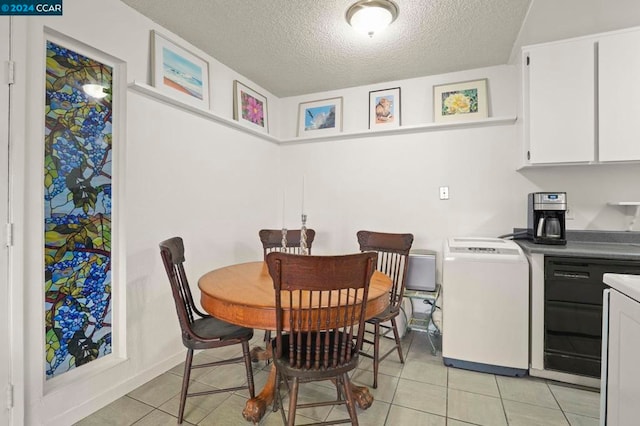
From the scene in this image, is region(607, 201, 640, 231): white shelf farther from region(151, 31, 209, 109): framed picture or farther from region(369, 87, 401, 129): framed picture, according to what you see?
region(151, 31, 209, 109): framed picture

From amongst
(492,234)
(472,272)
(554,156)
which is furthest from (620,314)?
(492,234)

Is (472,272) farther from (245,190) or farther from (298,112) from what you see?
(298,112)

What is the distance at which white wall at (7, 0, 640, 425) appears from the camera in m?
1.59

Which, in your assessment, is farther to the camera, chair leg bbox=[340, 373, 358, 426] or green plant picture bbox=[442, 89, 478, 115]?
green plant picture bbox=[442, 89, 478, 115]

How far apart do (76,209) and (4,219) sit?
0.36 metres

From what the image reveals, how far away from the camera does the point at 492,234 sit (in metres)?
2.85

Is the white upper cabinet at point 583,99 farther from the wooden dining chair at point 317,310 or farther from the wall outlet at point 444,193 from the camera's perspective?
the wooden dining chair at point 317,310

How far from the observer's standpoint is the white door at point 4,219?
4.78 feet

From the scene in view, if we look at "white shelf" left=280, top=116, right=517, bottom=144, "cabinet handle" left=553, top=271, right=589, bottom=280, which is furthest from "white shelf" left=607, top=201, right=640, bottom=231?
"white shelf" left=280, top=116, right=517, bottom=144

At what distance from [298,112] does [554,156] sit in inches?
101

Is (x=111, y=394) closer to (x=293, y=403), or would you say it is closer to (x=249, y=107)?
(x=293, y=403)

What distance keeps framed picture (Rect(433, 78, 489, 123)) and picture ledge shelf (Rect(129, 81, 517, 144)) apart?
65mm

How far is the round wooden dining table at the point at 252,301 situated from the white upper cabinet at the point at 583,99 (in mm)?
1731

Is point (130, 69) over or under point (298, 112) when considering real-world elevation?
under
